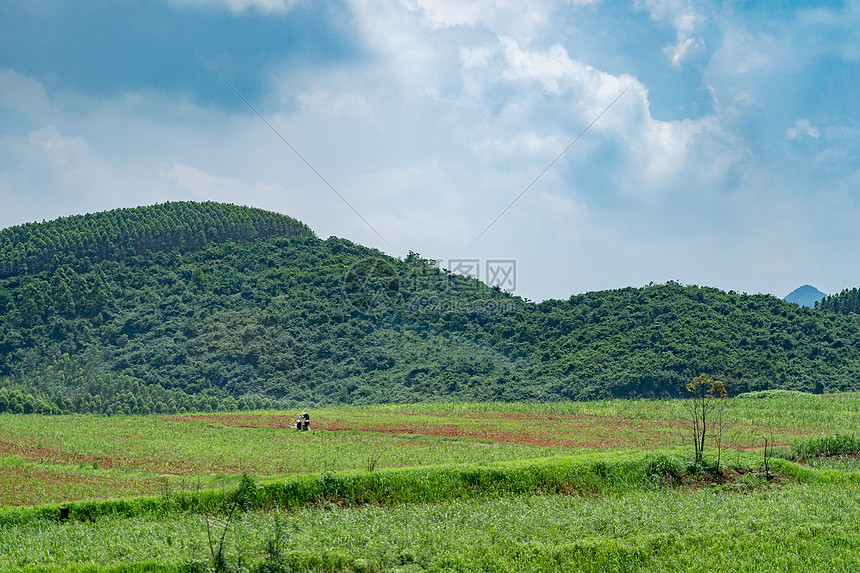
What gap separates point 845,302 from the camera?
7169cm

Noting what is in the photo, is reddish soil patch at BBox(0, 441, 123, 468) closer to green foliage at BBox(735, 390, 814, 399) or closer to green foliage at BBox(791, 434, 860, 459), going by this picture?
green foliage at BBox(791, 434, 860, 459)

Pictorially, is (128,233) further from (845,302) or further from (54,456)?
(845,302)

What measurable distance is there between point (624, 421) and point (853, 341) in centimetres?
3501

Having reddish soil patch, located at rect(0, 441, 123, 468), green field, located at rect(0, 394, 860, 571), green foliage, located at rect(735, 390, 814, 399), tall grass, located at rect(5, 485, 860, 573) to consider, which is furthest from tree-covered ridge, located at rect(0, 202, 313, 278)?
tall grass, located at rect(5, 485, 860, 573)

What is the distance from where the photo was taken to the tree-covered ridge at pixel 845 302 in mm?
70188

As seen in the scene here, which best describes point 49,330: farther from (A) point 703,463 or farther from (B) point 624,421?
(A) point 703,463

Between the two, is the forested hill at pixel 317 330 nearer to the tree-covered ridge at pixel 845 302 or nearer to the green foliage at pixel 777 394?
the green foliage at pixel 777 394

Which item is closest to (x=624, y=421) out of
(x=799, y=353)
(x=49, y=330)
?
(x=799, y=353)

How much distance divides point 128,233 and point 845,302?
8399 centimetres

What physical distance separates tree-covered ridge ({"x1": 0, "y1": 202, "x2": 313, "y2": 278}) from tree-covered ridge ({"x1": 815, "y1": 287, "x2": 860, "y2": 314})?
6895 centimetres

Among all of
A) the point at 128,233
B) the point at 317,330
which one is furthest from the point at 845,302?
the point at 128,233

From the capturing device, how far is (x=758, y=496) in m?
15.6

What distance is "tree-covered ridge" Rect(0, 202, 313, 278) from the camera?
3044 inches

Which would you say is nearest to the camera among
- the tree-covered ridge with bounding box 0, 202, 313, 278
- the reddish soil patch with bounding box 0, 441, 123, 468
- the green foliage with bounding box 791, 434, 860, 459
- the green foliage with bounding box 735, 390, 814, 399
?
the reddish soil patch with bounding box 0, 441, 123, 468
